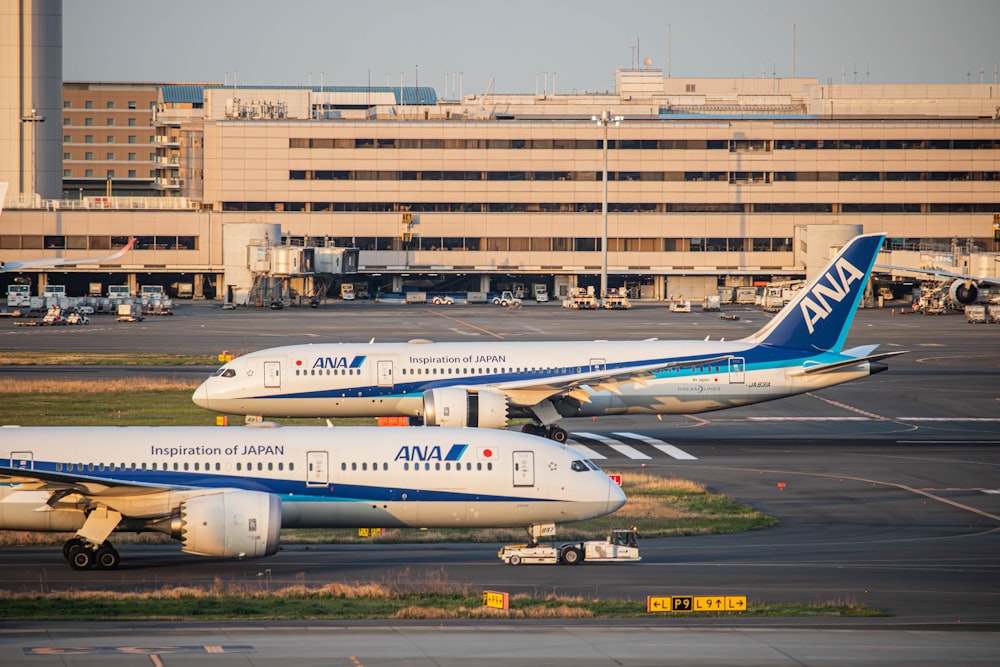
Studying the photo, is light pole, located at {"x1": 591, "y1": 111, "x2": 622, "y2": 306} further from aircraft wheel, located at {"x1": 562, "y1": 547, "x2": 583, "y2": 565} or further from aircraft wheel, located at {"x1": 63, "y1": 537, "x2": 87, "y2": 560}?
aircraft wheel, located at {"x1": 63, "y1": 537, "x2": 87, "y2": 560}

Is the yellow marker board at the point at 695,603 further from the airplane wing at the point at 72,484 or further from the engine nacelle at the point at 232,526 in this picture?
the airplane wing at the point at 72,484

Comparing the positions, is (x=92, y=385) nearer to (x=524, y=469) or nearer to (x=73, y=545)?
(x=73, y=545)

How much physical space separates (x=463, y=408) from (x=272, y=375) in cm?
972

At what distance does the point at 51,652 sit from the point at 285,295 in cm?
13162

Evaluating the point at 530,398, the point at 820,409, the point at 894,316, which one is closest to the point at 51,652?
the point at 530,398

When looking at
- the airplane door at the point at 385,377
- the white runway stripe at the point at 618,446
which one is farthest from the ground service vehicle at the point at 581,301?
the airplane door at the point at 385,377

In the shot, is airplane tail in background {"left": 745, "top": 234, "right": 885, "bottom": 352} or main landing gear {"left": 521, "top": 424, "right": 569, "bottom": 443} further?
airplane tail in background {"left": 745, "top": 234, "right": 885, "bottom": 352}

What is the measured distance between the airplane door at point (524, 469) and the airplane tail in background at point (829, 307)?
1027 inches

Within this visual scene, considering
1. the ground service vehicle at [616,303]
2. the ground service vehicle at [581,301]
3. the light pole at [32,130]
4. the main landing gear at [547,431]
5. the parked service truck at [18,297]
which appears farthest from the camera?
the light pole at [32,130]

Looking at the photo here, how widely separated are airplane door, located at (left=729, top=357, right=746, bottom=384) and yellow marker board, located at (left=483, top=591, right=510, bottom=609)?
97.7 ft

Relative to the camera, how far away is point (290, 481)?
116 feet

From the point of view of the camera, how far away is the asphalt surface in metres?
27.1

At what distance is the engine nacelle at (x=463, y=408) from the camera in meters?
52.5

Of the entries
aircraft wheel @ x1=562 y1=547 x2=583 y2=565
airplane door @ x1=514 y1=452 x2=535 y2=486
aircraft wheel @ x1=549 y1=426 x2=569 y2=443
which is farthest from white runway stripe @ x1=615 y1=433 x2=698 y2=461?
airplane door @ x1=514 y1=452 x2=535 y2=486
